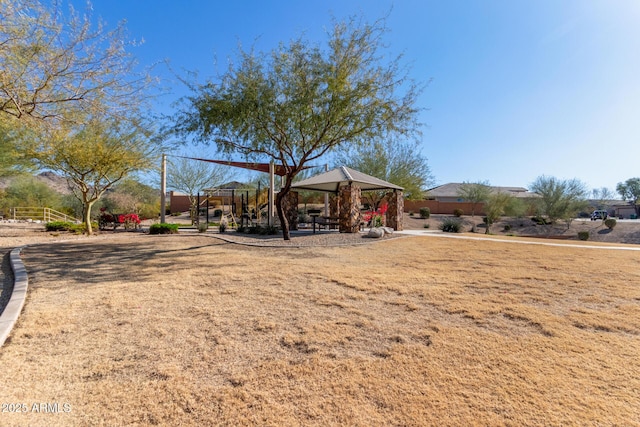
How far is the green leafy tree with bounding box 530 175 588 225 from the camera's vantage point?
29453 millimetres

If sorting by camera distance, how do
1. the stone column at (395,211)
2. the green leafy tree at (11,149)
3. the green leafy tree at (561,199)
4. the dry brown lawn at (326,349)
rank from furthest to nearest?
the green leafy tree at (561,199) → the stone column at (395,211) → the green leafy tree at (11,149) → the dry brown lawn at (326,349)

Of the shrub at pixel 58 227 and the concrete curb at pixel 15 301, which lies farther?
the shrub at pixel 58 227

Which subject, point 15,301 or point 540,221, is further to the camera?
point 540,221

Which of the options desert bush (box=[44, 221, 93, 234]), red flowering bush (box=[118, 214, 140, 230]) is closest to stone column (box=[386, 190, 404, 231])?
red flowering bush (box=[118, 214, 140, 230])

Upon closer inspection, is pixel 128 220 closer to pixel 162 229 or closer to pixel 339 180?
pixel 162 229

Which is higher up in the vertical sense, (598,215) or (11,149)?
(11,149)

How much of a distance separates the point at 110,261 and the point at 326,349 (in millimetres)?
6831

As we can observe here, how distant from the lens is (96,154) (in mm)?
13742

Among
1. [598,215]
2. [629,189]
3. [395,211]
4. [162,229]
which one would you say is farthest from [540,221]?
[629,189]

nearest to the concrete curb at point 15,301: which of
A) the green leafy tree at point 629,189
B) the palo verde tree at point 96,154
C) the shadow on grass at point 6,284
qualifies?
the shadow on grass at point 6,284

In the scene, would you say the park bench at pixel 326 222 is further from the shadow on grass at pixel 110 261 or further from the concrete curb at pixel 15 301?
the concrete curb at pixel 15 301

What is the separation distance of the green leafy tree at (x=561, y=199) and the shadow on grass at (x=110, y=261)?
31589 mm

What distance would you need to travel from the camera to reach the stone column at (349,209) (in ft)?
47.9

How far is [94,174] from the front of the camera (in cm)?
1517
